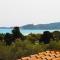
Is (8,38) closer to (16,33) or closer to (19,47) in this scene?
(16,33)

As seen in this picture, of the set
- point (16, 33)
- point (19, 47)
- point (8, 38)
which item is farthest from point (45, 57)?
point (16, 33)

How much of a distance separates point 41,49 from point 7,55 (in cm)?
343

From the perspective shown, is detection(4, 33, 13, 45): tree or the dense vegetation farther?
detection(4, 33, 13, 45): tree

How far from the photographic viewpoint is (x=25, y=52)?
1700cm

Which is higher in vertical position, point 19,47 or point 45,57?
point 19,47

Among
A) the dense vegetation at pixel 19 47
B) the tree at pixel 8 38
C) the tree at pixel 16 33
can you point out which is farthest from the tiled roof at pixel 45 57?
the tree at pixel 16 33

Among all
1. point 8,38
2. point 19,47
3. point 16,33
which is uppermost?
point 16,33

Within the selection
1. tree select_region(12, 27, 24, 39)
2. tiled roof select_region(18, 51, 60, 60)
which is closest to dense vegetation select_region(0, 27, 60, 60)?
tree select_region(12, 27, 24, 39)

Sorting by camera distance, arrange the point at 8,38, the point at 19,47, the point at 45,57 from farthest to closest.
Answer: the point at 8,38, the point at 19,47, the point at 45,57

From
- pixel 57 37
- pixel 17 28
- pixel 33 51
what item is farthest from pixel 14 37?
pixel 33 51

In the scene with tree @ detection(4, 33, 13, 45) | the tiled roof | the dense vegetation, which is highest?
tree @ detection(4, 33, 13, 45)

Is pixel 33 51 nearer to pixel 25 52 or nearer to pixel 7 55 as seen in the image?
pixel 25 52

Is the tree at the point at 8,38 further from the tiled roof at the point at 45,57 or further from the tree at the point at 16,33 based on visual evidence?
the tiled roof at the point at 45,57

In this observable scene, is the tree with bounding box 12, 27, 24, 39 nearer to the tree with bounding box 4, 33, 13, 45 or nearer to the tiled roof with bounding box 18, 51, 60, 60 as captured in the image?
the tree with bounding box 4, 33, 13, 45
